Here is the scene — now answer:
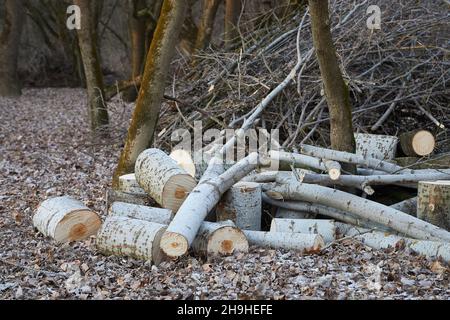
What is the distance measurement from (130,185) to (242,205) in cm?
121

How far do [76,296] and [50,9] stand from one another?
20248 millimetres

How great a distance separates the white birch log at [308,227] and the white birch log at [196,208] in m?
0.49

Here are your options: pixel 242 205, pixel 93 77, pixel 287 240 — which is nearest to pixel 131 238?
pixel 242 205

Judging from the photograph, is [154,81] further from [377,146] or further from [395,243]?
[395,243]

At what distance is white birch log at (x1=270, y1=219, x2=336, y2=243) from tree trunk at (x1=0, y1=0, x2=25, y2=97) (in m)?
13.9

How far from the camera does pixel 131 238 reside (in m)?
5.35

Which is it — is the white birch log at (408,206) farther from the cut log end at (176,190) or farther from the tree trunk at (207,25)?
the tree trunk at (207,25)

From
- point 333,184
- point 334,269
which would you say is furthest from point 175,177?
point 334,269

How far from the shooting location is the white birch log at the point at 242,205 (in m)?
5.89

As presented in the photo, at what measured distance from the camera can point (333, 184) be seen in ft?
19.5

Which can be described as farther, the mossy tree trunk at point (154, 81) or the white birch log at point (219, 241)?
the mossy tree trunk at point (154, 81)

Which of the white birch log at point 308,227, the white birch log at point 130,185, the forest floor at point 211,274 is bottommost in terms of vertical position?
the forest floor at point 211,274

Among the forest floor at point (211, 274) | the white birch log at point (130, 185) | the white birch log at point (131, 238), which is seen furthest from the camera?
the white birch log at point (130, 185)

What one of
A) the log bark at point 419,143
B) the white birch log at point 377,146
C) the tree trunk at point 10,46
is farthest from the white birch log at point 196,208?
the tree trunk at point 10,46
